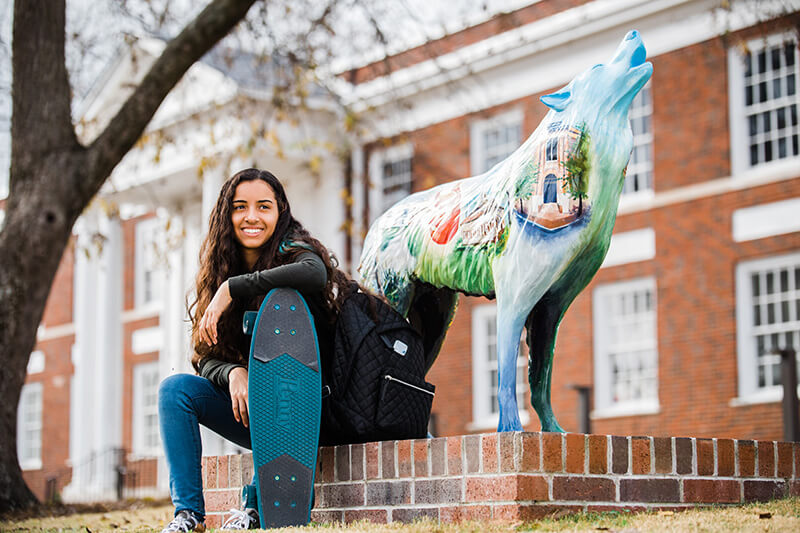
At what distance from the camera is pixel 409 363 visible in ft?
17.0

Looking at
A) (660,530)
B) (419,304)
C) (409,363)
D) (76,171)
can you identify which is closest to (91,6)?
(76,171)

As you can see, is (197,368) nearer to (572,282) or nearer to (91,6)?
(572,282)

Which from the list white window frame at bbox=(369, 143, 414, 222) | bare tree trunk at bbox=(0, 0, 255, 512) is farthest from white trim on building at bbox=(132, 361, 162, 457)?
bare tree trunk at bbox=(0, 0, 255, 512)

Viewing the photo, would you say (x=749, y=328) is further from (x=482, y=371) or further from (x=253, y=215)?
(x=253, y=215)

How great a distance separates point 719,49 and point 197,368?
13.3 meters

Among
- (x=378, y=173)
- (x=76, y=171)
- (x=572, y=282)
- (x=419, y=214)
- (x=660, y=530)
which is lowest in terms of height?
(x=660, y=530)

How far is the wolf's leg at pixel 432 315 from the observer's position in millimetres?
6051

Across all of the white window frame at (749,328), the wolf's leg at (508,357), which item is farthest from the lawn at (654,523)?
the white window frame at (749,328)

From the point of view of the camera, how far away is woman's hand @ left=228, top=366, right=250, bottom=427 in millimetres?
4707

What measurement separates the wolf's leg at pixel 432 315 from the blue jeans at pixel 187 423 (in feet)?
4.65

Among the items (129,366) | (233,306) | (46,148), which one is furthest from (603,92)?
(129,366)

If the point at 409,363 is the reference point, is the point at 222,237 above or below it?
above

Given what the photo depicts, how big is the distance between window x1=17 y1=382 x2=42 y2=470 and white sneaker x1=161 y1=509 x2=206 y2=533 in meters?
26.0

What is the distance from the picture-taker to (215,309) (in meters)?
4.84
